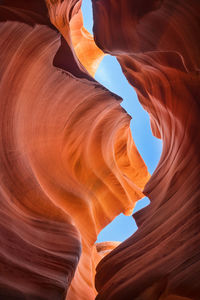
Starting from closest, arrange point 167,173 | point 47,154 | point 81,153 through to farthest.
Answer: point 167,173 < point 47,154 < point 81,153

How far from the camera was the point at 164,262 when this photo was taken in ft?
7.95

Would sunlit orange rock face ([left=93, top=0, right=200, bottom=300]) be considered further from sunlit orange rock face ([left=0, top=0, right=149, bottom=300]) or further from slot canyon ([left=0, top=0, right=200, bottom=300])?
sunlit orange rock face ([left=0, top=0, right=149, bottom=300])

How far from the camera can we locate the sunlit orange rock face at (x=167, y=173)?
2.29 m

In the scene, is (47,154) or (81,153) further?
(81,153)

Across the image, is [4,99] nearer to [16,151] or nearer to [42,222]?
[16,151]

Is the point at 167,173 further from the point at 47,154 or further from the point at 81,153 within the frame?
the point at 81,153

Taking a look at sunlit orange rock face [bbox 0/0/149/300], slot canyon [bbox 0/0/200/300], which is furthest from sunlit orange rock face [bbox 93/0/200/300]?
sunlit orange rock face [bbox 0/0/149/300]

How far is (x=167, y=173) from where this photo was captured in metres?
3.64

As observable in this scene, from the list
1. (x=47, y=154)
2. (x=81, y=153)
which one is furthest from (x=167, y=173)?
(x=81, y=153)

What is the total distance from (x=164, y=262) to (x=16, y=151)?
66.8 inches

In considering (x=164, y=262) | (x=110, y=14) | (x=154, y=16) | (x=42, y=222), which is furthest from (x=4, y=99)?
(x=110, y=14)

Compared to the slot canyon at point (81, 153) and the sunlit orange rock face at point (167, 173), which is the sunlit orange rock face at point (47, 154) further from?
the sunlit orange rock face at point (167, 173)

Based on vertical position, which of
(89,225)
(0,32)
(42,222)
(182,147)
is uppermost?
(0,32)

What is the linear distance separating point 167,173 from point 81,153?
182 cm
